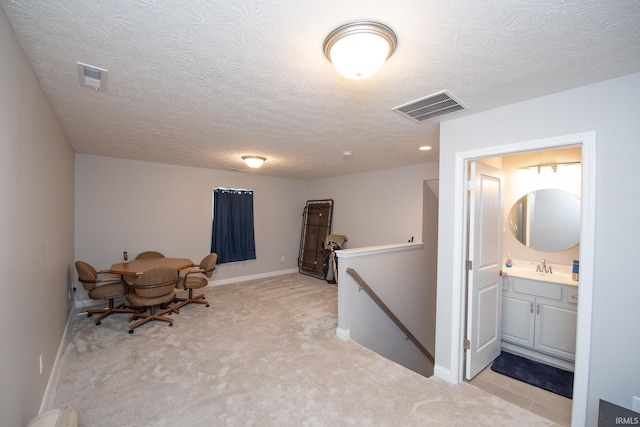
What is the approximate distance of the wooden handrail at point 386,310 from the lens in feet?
11.2

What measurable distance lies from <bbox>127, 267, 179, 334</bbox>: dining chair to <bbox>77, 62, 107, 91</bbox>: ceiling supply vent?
2307 millimetres

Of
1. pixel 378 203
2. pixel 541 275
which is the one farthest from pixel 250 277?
pixel 541 275

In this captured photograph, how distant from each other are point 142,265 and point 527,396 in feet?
16.6

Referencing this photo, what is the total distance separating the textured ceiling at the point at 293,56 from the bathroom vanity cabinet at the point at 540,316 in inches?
88.8

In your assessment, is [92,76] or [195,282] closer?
[92,76]

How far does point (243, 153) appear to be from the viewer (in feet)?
13.6

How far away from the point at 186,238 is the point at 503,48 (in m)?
5.60

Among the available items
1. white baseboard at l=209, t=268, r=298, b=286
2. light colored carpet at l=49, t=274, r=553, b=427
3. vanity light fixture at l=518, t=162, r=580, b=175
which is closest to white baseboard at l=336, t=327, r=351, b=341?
light colored carpet at l=49, t=274, r=553, b=427

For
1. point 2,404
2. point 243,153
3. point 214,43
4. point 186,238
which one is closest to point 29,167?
point 2,404

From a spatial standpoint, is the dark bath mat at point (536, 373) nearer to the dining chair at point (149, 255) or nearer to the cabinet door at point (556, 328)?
the cabinet door at point (556, 328)

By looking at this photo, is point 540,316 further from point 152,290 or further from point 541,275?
point 152,290

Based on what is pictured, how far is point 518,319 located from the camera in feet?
11.0

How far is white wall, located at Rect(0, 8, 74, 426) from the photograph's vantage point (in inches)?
55.7

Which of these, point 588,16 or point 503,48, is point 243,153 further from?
point 588,16
